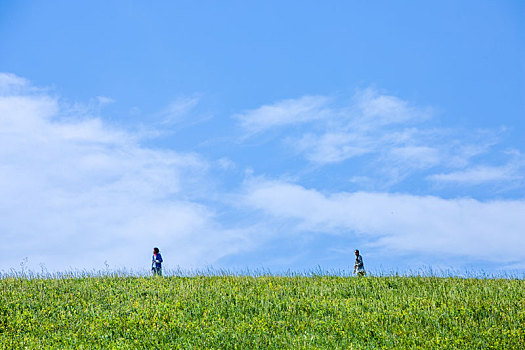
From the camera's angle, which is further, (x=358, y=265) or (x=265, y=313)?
(x=358, y=265)

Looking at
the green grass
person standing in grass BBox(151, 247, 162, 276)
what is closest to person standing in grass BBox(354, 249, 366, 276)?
the green grass

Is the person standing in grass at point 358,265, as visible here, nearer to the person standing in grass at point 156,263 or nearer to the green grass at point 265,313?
the green grass at point 265,313

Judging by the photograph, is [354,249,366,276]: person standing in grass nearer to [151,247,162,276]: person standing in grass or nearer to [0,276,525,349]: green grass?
[0,276,525,349]: green grass

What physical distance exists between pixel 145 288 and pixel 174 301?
95.9 inches

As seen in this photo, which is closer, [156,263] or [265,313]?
[265,313]

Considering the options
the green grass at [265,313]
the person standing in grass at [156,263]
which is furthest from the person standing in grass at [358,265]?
the person standing in grass at [156,263]

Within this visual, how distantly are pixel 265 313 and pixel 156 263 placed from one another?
9085 millimetres

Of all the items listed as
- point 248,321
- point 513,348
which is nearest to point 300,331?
point 248,321

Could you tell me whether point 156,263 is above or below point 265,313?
above

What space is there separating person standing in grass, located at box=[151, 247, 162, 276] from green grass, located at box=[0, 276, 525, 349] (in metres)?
2.54

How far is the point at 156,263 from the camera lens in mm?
24328

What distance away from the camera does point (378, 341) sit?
14406 mm

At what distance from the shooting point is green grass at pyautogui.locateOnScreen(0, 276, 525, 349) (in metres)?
14.7

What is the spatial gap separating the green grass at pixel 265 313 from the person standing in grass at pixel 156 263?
2.54 metres
